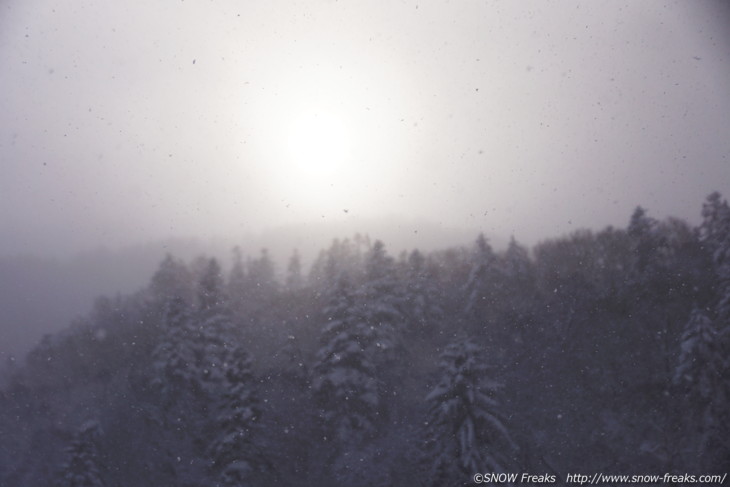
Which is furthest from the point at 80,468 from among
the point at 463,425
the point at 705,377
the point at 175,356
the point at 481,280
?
the point at 705,377

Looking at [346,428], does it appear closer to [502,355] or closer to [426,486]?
[426,486]

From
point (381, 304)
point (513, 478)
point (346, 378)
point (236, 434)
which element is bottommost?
point (513, 478)

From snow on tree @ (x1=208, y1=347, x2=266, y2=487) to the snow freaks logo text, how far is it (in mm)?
10413

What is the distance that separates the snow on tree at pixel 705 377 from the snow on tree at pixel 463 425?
9571 mm

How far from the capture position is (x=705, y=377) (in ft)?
70.9

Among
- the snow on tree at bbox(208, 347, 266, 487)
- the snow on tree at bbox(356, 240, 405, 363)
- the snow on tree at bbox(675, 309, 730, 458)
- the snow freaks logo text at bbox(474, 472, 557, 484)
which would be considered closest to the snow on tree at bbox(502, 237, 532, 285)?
the snow on tree at bbox(356, 240, 405, 363)

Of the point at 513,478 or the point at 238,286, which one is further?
the point at 238,286

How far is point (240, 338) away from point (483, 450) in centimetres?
1868

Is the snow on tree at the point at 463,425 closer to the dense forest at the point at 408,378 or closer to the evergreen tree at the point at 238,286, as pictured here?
the dense forest at the point at 408,378

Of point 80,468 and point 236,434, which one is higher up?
point 236,434

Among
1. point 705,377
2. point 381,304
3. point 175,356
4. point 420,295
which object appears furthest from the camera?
point 420,295

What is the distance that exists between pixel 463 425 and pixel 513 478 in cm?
352

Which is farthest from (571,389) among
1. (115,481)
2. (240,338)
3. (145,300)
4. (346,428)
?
(145,300)

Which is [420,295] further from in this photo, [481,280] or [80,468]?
[80,468]
